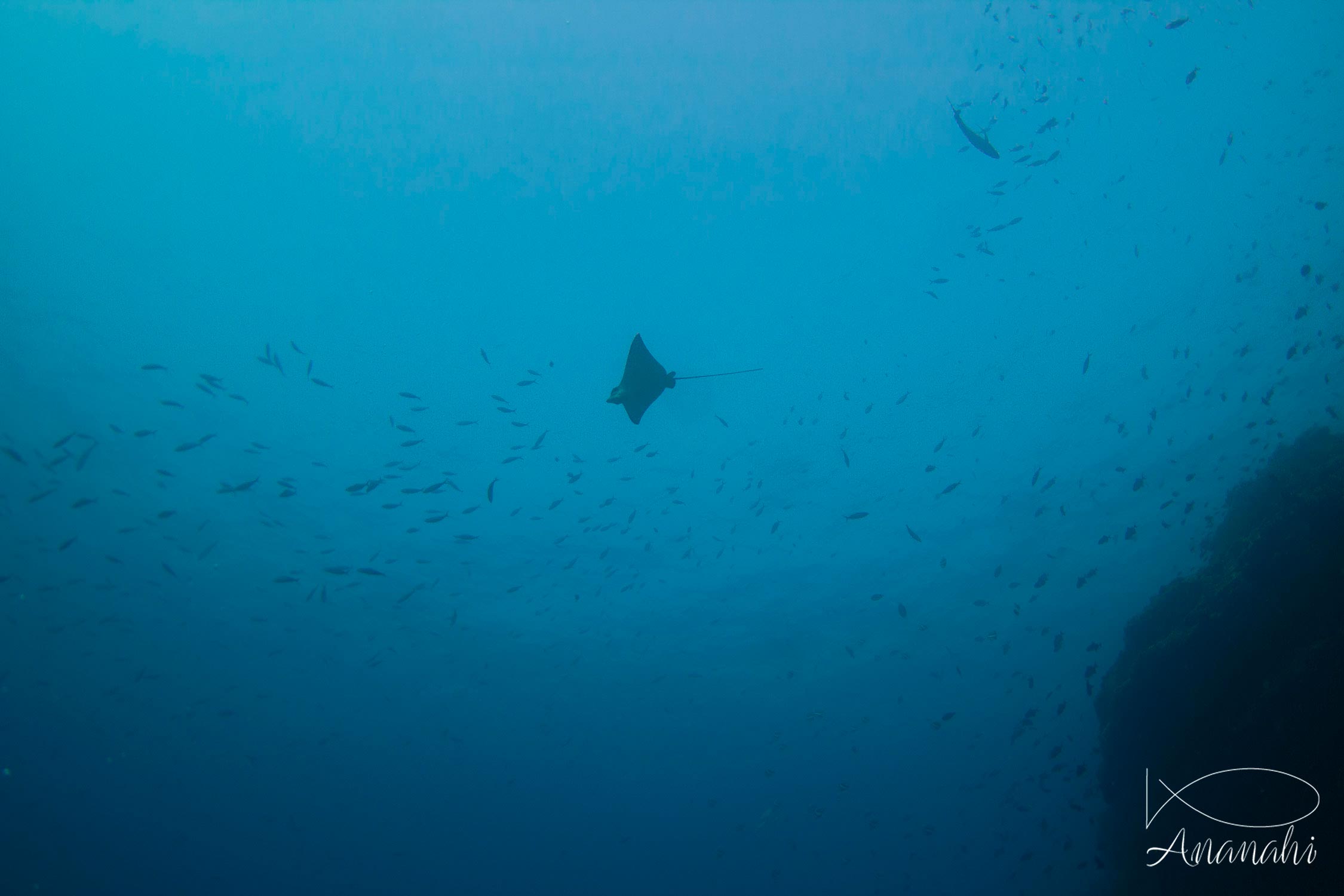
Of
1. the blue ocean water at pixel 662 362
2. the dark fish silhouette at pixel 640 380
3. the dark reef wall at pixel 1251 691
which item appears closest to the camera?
the dark reef wall at pixel 1251 691

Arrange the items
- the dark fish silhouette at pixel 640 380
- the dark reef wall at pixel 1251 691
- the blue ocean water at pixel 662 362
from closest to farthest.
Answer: the dark reef wall at pixel 1251 691 → the dark fish silhouette at pixel 640 380 → the blue ocean water at pixel 662 362

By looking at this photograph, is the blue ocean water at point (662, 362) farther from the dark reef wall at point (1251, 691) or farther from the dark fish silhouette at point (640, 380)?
the dark fish silhouette at point (640, 380)

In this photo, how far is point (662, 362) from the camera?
16859mm

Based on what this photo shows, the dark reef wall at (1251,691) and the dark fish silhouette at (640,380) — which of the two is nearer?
the dark reef wall at (1251,691)

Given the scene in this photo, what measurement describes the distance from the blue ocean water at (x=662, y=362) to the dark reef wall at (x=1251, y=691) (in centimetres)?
139

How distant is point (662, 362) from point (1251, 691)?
45.1 ft

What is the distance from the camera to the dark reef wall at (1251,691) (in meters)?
7.77

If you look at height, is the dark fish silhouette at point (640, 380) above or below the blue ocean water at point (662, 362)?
below

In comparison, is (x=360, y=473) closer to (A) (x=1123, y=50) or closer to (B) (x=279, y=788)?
(A) (x=1123, y=50)

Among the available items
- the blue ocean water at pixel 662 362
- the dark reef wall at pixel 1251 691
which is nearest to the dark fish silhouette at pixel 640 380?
the blue ocean water at pixel 662 362

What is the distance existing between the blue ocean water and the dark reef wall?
139cm

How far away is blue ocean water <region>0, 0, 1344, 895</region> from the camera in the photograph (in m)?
12.9

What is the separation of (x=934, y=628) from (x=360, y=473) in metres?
21.3

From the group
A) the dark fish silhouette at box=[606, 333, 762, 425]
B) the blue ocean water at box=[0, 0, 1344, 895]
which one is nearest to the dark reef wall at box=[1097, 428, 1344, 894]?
the blue ocean water at box=[0, 0, 1344, 895]
